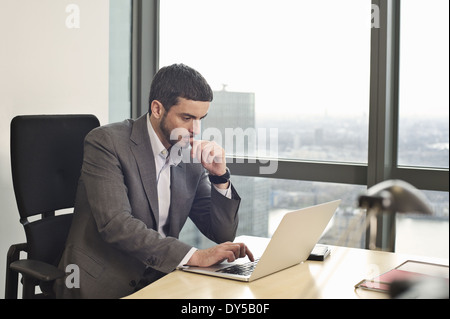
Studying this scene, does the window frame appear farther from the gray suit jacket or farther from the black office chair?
the black office chair

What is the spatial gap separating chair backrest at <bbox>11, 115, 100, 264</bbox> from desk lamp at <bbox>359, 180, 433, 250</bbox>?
1247 mm

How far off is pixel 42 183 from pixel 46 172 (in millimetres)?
45

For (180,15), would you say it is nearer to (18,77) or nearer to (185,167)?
(18,77)

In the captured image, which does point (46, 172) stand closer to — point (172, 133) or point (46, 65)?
point (172, 133)

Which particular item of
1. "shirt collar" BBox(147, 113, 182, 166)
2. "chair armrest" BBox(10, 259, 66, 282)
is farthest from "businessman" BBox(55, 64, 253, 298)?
"chair armrest" BBox(10, 259, 66, 282)

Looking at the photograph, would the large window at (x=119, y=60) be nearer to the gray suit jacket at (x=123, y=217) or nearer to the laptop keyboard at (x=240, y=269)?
the gray suit jacket at (x=123, y=217)

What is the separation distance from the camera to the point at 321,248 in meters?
1.97

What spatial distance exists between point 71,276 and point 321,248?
0.90m

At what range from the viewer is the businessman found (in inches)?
71.5

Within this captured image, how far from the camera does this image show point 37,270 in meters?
1.75

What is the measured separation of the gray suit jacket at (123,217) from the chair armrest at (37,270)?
12cm

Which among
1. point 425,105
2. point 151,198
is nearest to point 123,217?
point 151,198

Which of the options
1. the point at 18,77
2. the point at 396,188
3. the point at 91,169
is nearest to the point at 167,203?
the point at 91,169

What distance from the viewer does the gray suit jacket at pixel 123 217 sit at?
1818 mm
